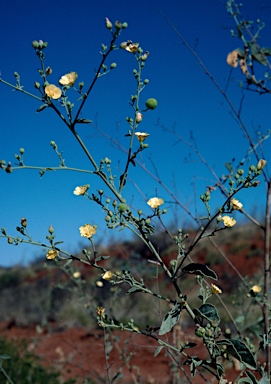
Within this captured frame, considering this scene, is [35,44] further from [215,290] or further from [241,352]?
[241,352]

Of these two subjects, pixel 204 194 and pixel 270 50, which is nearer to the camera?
pixel 204 194

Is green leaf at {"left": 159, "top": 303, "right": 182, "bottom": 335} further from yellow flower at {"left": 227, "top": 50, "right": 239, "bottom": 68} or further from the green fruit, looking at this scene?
yellow flower at {"left": 227, "top": 50, "right": 239, "bottom": 68}

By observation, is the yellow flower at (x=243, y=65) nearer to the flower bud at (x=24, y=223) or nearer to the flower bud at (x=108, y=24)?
the flower bud at (x=108, y=24)

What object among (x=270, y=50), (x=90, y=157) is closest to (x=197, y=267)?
(x=90, y=157)

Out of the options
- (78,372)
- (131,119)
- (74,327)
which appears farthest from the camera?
(74,327)

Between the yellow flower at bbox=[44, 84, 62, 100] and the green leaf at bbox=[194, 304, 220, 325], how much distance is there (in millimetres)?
908

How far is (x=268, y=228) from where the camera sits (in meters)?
2.46

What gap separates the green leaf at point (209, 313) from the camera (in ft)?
5.42

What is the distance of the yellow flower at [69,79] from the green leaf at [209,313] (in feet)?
3.07

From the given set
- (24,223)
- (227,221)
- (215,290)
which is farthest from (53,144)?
(215,290)

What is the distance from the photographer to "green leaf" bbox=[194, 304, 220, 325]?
1.65m

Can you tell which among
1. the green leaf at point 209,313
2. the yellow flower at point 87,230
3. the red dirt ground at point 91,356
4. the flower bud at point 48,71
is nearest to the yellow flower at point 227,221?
the green leaf at point 209,313

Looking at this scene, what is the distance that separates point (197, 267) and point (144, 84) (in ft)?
2.41

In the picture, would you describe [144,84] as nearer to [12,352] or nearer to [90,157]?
[90,157]
